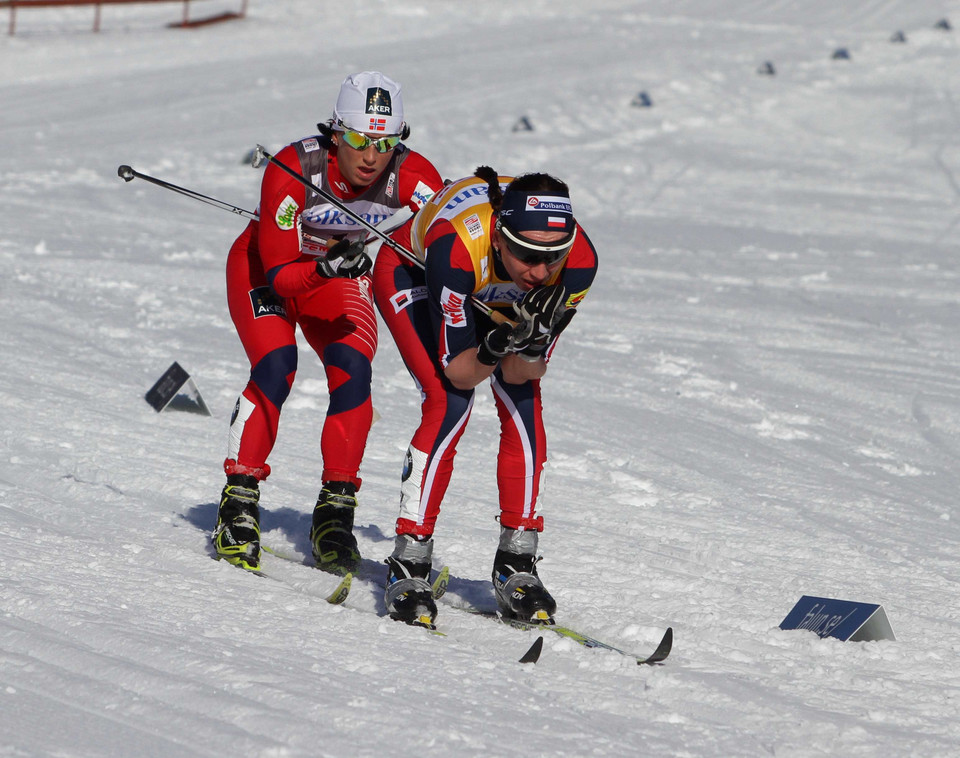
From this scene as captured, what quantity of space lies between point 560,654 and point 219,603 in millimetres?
1225

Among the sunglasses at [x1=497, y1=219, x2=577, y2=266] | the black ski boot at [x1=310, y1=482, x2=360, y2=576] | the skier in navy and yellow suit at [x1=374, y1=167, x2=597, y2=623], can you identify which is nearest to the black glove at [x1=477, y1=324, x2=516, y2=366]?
the skier in navy and yellow suit at [x1=374, y1=167, x2=597, y2=623]

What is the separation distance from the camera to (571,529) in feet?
19.1

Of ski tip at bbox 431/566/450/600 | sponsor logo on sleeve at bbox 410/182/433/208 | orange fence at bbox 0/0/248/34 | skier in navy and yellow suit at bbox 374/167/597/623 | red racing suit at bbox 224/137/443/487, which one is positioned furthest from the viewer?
orange fence at bbox 0/0/248/34

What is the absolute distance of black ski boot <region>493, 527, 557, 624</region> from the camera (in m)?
4.50

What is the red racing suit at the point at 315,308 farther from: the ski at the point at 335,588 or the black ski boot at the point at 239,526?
the ski at the point at 335,588

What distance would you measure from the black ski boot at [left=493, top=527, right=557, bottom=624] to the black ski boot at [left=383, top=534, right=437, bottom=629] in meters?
0.27

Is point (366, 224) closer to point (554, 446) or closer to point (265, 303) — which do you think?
point (265, 303)

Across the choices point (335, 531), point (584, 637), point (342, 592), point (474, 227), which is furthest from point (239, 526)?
point (474, 227)

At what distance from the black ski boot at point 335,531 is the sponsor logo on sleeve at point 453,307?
1095 mm

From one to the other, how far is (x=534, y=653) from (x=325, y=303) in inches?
72.6

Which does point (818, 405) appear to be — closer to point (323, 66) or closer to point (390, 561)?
point (390, 561)

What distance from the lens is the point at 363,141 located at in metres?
4.83

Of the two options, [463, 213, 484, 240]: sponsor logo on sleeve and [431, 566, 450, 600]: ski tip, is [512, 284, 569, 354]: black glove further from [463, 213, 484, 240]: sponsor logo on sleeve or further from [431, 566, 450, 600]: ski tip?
[431, 566, 450, 600]: ski tip

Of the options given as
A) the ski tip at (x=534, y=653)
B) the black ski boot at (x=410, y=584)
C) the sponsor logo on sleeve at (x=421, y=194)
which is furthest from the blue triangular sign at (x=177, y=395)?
the ski tip at (x=534, y=653)
